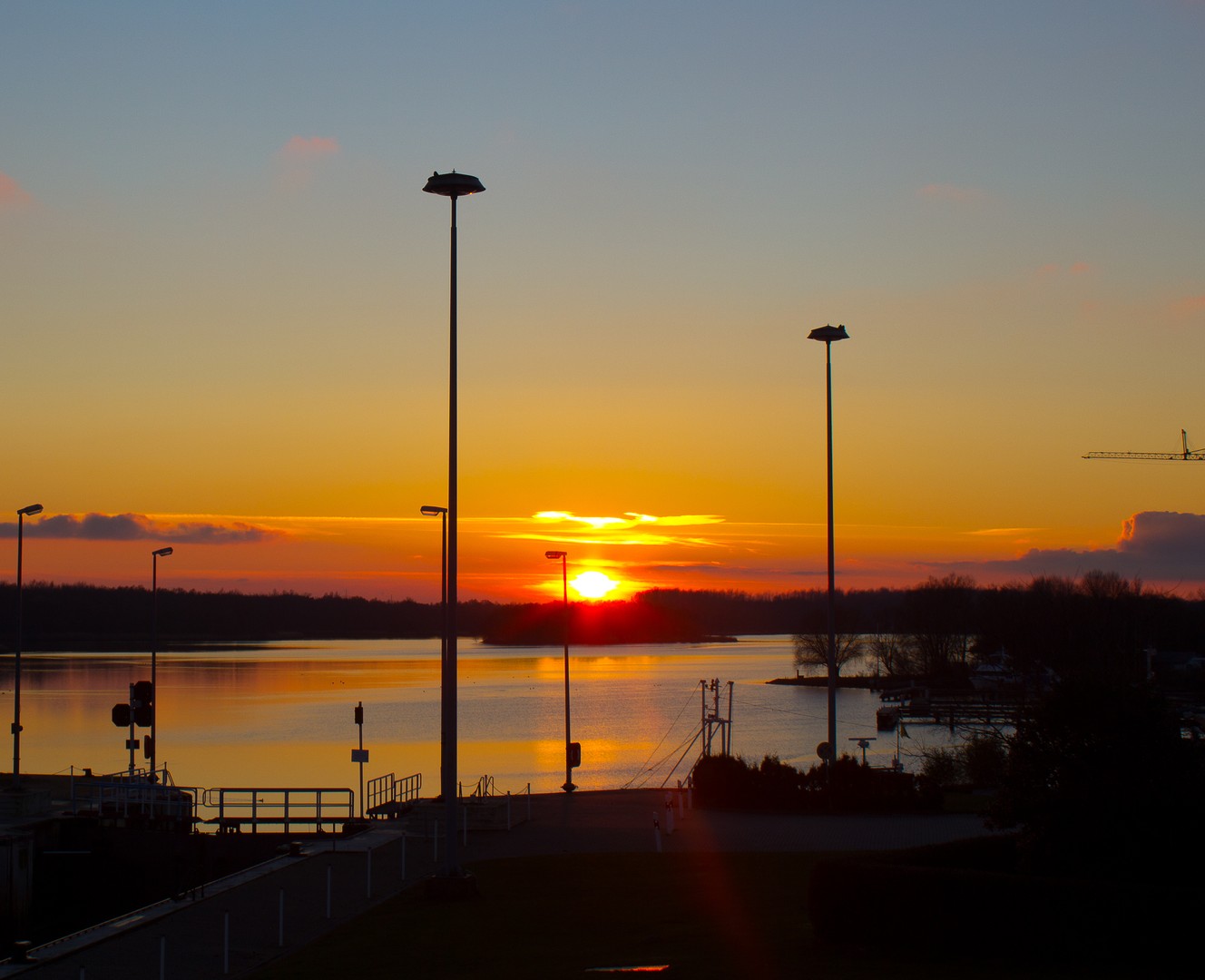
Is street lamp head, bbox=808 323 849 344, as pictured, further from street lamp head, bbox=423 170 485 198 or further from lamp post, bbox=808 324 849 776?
street lamp head, bbox=423 170 485 198

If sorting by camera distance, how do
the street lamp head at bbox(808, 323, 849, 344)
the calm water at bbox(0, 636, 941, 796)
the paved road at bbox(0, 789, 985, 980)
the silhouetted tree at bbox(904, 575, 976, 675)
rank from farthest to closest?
the silhouetted tree at bbox(904, 575, 976, 675)
the calm water at bbox(0, 636, 941, 796)
the street lamp head at bbox(808, 323, 849, 344)
the paved road at bbox(0, 789, 985, 980)

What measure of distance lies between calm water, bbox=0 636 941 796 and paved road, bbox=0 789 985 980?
24288mm

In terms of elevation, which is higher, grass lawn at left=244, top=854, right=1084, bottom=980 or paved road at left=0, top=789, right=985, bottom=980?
grass lawn at left=244, top=854, right=1084, bottom=980

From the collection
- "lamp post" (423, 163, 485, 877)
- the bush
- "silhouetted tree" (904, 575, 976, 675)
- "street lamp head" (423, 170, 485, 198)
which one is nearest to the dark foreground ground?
"lamp post" (423, 163, 485, 877)

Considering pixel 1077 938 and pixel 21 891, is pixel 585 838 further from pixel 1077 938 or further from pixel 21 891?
pixel 1077 938

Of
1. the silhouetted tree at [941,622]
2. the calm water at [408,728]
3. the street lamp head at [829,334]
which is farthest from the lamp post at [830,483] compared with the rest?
the silhouetted tree at [941,622]

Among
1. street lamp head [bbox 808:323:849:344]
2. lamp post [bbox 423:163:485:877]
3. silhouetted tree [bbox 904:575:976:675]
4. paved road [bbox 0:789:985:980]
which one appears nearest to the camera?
paved road [bbox 0:789:985:980]

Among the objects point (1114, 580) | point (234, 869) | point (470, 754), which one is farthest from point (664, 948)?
point (1114, 580)

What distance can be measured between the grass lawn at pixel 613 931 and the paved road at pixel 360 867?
3.21ft

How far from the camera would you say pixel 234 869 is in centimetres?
3156

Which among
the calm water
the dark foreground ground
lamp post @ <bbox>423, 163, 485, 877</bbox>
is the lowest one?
the calm water

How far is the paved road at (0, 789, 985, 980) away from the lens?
17500 millimetres

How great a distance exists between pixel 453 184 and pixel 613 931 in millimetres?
11868

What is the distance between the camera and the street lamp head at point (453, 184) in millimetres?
21375
